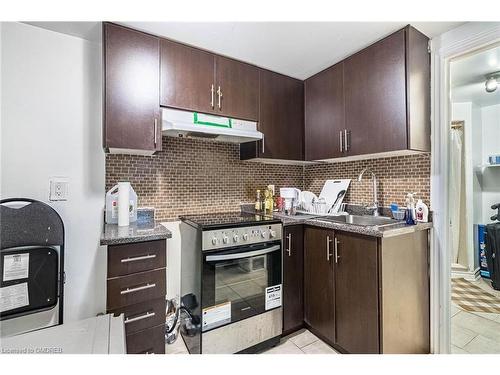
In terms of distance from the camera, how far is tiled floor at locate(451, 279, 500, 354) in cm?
170

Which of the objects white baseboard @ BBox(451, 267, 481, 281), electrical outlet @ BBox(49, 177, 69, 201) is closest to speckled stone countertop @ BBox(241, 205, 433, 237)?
electrical outlet @ BBox(49, 177, 69, 201)

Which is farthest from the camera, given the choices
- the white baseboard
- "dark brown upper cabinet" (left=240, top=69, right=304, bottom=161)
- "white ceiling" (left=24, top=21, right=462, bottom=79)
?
the white baseboard

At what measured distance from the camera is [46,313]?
153 centimetres

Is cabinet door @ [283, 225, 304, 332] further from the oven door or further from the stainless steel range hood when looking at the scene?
the stainless steel range hood

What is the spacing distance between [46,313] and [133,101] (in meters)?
1.47

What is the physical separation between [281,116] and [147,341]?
6.33 feet

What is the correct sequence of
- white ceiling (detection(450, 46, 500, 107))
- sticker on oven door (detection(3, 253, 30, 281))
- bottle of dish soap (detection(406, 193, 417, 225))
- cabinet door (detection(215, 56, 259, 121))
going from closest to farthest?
1. sticker on oven door (detection(3, 253, 30, 281))
2. bottle of dish soap (detection(406, 193, 417, 225))
3. cabinet door (detection(215, 56, 259, 121))
4. white ceiling (detection(450, 46, 500, 107))

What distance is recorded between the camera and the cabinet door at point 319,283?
1685 mm

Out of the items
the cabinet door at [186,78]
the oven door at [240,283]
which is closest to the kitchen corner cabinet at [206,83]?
the cabinet door at [186,78]

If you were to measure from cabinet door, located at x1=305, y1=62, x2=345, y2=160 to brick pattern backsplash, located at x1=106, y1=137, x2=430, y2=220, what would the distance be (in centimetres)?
34

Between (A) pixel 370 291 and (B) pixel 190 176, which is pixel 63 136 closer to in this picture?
(B) pixel 190 176

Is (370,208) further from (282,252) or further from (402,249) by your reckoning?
(282,252)

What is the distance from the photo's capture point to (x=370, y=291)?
1.43 metres
